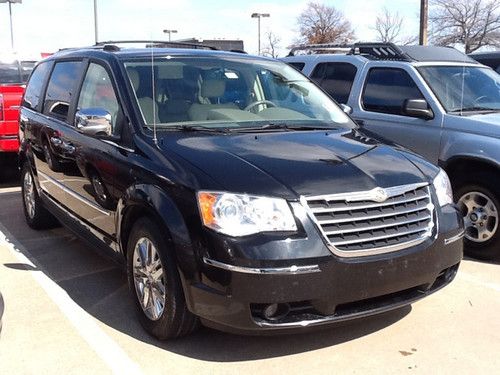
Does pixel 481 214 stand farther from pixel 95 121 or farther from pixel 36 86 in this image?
pixel 36 86

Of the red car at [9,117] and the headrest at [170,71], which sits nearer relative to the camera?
the headrest at [170,71]

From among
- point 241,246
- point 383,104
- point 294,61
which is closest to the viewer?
point 241,246

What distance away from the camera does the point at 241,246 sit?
3000 millimetres

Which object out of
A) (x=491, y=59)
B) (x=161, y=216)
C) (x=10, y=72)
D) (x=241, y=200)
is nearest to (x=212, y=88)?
(x=161, y=216)

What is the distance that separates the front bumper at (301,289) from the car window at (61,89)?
262 centimetres

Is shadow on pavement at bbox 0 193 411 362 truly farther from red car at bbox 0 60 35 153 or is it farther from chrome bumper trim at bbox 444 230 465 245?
red car at bbox 0 60 35 153

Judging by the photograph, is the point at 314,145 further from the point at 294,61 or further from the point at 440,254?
the point at 294,61

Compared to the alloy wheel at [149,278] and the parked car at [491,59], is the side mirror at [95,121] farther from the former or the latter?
the parked car at [491,59]

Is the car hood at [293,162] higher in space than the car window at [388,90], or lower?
lower

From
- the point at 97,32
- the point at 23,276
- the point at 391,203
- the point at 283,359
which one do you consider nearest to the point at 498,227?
the point at 391,203

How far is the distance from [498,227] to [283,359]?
2.70 metres

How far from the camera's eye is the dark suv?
10.0ft

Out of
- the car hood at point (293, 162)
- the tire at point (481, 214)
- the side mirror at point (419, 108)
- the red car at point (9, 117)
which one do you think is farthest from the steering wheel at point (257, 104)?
the red car at point (9, 117)

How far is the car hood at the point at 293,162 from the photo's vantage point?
3186 mm
